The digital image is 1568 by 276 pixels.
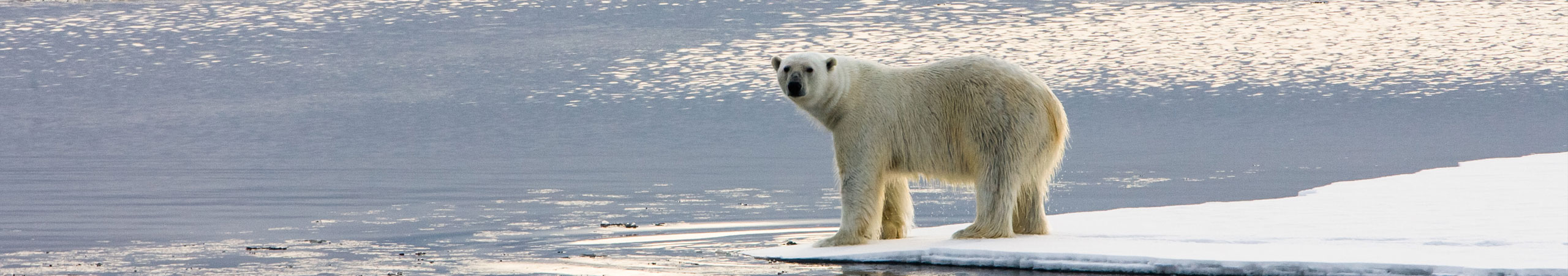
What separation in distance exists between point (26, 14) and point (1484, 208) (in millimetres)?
53233

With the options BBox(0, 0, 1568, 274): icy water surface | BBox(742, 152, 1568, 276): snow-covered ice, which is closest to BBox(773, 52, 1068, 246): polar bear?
BBox(742, 152, 1568, 276): snow-covered ice

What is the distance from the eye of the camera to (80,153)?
97.1 ft

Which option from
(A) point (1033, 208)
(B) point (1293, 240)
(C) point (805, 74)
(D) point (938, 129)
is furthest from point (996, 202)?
(B) point (1293, 240)

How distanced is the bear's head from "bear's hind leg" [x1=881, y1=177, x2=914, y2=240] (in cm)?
110

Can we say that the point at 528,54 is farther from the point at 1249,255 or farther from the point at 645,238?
the point at 1249,255

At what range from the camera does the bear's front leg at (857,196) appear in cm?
1073

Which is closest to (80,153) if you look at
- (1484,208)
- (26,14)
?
(1484,208)

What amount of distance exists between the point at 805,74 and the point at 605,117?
26.5m

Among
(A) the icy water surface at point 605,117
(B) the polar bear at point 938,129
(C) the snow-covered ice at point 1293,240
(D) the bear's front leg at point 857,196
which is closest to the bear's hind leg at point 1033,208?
(B) the polar bear at point 938,129

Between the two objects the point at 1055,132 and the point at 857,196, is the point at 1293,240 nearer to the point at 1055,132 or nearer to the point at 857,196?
the point at 1055,132

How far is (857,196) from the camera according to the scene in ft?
35.3

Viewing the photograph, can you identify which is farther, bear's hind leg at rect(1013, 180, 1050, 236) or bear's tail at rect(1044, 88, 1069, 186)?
bear's hind leg at rect(1013, 180, 1050, 236)

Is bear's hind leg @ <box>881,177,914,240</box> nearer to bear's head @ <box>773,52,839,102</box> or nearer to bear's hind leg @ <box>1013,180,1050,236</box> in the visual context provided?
bear's hind leg @ <box>1013,180,1050,236</box>

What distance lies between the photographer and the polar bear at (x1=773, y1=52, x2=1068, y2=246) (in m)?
10.7
